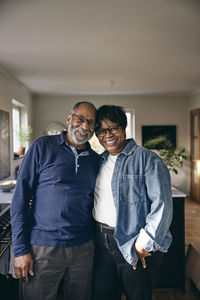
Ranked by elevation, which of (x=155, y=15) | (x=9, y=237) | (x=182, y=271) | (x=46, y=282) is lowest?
(x=182, y=271)

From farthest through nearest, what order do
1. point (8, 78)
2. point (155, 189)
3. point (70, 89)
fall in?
point (70, 89)
point (8, 78)
point (155, 189)

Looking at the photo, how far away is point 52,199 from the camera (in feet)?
4.78

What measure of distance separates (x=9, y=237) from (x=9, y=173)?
293cm

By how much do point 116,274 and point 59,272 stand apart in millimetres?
329

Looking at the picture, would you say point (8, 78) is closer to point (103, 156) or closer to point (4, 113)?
point (4, 113)

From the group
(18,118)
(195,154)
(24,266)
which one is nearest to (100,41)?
(24,266)

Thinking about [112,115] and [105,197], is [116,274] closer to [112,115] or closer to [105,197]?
[105,197]

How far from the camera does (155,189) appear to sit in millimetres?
1366

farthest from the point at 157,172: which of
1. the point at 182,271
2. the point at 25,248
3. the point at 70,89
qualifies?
the point at 70,89

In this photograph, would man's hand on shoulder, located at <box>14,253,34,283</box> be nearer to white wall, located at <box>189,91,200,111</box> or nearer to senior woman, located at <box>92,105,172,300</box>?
senior woman, located at <box>92,105,172,300</box>

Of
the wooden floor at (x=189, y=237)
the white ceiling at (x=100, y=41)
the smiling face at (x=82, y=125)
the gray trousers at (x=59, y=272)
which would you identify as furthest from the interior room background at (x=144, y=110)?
the gray trousers at (x=59, y=272)

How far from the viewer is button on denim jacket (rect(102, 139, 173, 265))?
1.36 m

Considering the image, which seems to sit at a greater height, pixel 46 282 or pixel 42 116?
pixel 42 116

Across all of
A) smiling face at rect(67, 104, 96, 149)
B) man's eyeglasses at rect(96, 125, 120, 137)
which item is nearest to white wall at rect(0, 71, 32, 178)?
smiling face at rect(67, 104, 96, 149)
